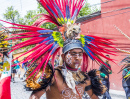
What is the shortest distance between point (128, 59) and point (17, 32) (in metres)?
2.95

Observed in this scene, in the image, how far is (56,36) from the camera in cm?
222

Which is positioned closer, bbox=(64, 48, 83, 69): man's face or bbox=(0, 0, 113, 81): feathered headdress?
bbox=(0, 0, 113, 81): feathered headdress

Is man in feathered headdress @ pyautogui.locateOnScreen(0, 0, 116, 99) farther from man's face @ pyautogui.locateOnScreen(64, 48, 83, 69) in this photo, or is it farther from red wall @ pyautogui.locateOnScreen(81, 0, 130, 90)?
red wall @ pyautogui.locateOnScreen(81, 0, 130, 90)

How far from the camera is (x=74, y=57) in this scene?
7.23 feet

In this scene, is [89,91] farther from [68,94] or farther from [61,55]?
[61,55]

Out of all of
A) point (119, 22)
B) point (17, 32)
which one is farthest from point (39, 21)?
point (119, 22)

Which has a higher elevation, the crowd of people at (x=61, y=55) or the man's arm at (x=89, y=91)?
A: the crowd of people at (x=61, y=55)

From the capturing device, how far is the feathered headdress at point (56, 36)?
203 centimetres

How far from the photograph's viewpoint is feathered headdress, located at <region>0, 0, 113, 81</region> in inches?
80.0

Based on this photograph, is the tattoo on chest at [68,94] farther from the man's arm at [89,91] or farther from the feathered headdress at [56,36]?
the feathered headdress at [56,36]

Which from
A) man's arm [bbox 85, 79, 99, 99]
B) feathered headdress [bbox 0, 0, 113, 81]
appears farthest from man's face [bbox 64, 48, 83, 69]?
man's arm [bbox 85, 79, 99, 99]

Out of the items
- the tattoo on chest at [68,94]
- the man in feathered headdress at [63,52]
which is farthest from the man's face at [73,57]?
the tattoo on chest at [68,94]

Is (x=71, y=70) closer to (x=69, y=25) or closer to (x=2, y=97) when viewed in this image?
(x=69, y=25)

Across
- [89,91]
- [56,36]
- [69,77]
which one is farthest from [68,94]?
[56,36]
